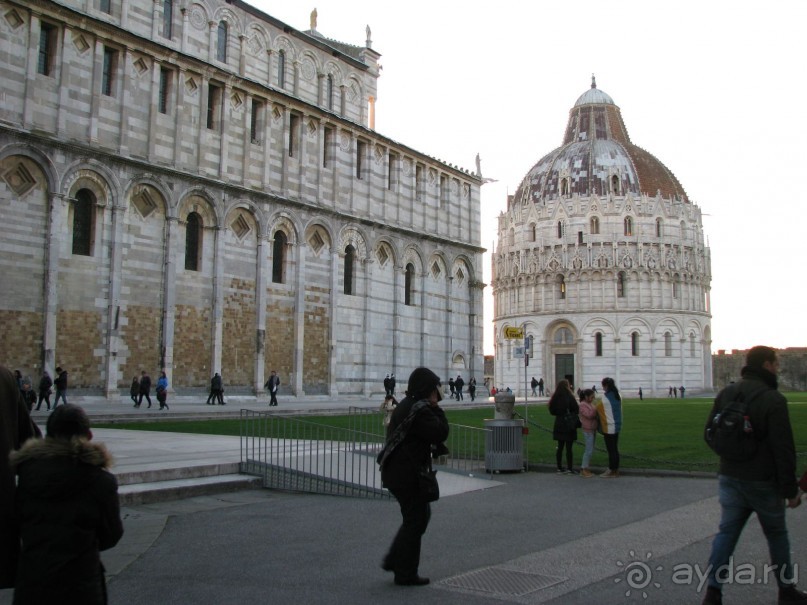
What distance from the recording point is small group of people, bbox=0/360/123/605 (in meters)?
4.36

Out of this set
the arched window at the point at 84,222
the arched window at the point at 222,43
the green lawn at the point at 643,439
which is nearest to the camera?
the green lawn at the point at 643,439

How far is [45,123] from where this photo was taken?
29.0 m

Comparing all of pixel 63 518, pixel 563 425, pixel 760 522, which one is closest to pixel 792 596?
pixel 760 522

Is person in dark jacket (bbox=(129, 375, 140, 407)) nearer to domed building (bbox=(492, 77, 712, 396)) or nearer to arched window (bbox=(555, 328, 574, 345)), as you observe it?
domed building (bbox=(492, 77, 712, 396))

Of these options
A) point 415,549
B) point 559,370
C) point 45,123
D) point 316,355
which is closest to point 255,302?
point 316,355

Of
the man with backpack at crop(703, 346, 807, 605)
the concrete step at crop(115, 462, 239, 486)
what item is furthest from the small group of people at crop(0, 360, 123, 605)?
the concrete step at crop(115, 462, 239, 486)

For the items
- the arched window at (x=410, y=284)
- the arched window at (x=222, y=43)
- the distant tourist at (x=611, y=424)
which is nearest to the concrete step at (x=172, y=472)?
the distant tourist at (x=611, y=424)

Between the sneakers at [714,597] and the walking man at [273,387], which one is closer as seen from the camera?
the sneakers at [714,597]

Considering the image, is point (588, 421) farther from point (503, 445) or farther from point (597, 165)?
point (597, 165)

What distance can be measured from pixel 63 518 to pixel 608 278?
86693 mm

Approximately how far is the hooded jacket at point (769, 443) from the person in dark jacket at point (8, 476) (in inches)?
205

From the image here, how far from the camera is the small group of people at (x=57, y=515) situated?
14.3 feet

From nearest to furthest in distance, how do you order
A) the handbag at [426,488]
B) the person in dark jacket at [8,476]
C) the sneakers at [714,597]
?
the person in dark jacket at [8,476] → the sneakers at [714,597] → the handbag at [426,488]

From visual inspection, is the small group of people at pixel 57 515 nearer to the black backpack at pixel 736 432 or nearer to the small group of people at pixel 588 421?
the black backpack at pixel 736 432
